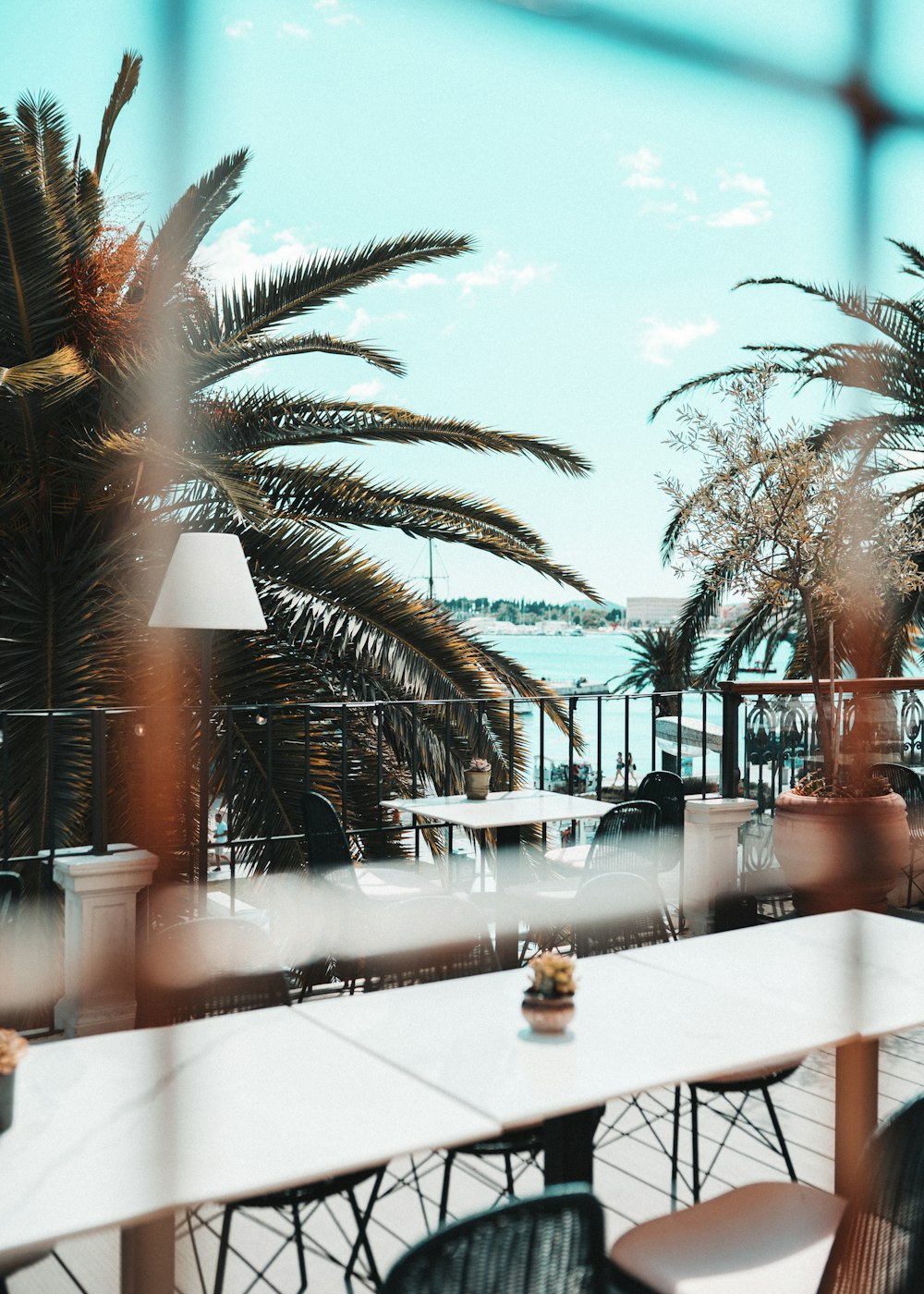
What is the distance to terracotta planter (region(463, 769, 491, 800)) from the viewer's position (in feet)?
17.4

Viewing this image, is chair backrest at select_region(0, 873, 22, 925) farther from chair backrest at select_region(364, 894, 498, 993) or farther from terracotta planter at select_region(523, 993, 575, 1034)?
terracotta planter at select_region(523, 993, 575, 1034)

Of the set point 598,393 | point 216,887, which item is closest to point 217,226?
point 216,887

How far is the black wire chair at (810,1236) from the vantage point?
150 cm

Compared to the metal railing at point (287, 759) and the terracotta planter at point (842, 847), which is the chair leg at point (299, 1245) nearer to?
the metal railing at point (287, 759)

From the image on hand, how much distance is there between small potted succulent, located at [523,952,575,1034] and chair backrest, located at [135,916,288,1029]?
2.27 ft

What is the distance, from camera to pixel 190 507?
21.8 ft

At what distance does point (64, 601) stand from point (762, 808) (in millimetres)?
3987

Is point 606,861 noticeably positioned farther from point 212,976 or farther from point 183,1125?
point 183,1125

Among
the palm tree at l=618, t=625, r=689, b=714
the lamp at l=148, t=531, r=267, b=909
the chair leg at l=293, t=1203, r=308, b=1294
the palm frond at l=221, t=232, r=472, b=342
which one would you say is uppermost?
the palm frond at l=221, t=232, r=472, b=342

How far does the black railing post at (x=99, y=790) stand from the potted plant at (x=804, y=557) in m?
2.75

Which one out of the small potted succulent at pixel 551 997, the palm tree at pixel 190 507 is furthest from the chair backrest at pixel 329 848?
the small potted succulent at pixel 551 997

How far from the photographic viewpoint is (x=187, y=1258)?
2.51 m

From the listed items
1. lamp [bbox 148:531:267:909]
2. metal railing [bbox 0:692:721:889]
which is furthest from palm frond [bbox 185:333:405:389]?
lamp [bbox 148:531:267:909]

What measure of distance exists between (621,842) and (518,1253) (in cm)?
325
